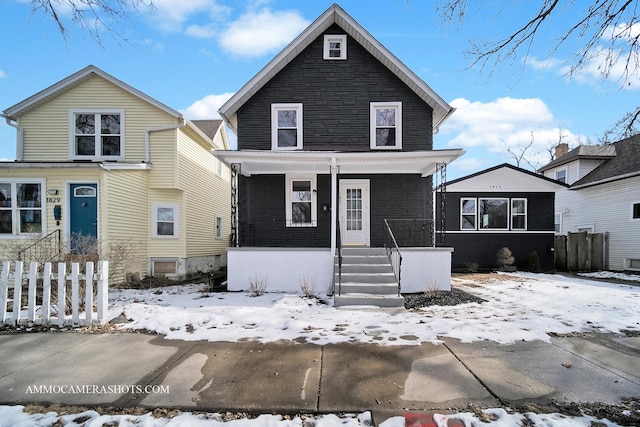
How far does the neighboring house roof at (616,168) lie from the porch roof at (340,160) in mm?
10195

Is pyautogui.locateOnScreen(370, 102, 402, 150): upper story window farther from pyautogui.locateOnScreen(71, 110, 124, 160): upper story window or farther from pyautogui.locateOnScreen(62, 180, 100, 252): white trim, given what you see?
pyautogui.locateOnScreen(62, 180, 100, 252): white trim

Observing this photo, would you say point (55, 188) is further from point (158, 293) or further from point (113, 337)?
point (113, 337)

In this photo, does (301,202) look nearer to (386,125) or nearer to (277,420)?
(386,125)

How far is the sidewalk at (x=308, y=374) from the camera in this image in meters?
3.28

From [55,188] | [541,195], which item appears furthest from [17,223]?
[541,195]

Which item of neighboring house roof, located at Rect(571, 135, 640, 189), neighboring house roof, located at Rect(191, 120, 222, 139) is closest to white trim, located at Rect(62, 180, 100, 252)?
neighboring house roof, located at Rect(191, 120, 222, 139)

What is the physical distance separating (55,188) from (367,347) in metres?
10.5

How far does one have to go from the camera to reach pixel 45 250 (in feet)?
27.1

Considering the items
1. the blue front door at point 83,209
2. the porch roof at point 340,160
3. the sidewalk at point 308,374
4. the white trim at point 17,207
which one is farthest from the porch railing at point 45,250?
the porch roof at point 340,160

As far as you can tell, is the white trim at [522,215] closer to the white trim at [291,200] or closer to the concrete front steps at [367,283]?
the concrete front steps at [367,283]

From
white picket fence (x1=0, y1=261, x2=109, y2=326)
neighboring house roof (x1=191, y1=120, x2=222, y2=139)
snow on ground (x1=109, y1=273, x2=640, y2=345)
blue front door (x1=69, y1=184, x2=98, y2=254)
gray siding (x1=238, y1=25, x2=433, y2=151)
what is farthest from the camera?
neighboring house roof (x1=191, y1=120, x2=222, y2=139)

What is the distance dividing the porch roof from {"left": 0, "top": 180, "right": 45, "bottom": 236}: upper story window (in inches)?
235

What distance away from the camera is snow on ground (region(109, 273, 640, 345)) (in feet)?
17.2

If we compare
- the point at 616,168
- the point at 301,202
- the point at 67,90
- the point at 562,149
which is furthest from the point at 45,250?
the point at 562,149
